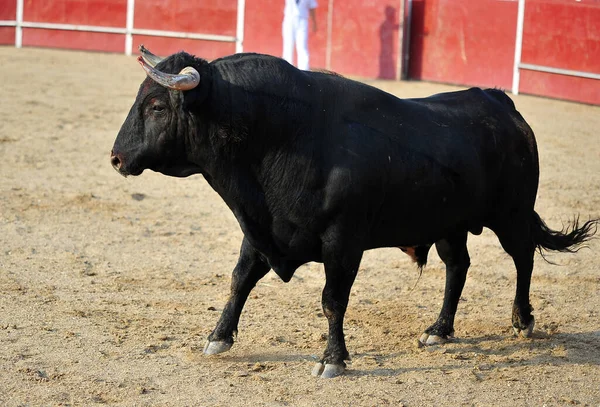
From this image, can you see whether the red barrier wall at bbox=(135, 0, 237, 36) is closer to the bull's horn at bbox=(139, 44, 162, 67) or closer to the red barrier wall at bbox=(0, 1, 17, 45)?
the red barrier wall at bbox=(0, 1, 17, 45)

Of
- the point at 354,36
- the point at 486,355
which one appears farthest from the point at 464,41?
the point at 486,355

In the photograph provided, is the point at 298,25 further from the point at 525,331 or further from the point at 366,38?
the point at 525,331

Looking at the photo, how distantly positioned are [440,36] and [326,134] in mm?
10693

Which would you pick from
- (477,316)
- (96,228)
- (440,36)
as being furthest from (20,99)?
(477,316)

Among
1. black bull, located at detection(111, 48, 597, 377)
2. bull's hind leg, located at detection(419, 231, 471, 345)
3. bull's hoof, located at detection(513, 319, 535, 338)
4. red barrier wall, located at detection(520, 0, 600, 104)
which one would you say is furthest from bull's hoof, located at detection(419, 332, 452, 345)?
red barrier wall, located at detection(520, 0, 600, 104)

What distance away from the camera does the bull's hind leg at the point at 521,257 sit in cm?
532

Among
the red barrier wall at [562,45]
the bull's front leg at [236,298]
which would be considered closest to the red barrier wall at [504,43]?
the red barrier wall at [562,45]

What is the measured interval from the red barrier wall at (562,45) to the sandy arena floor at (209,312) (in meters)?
4.29

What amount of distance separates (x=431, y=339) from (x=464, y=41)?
394 inches

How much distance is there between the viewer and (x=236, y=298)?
4.98 meters

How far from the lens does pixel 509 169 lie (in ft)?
17.0

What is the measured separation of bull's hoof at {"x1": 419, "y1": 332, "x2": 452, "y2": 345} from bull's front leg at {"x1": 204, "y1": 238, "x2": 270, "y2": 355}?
0.96 m

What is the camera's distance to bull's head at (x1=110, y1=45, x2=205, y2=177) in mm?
4453

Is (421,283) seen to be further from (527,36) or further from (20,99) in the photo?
(527,36)
